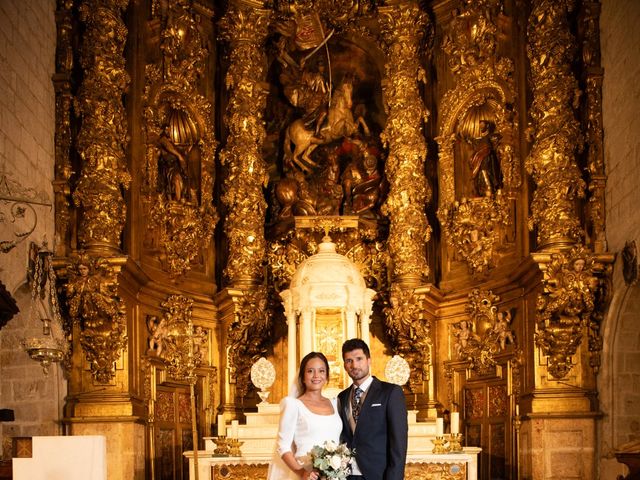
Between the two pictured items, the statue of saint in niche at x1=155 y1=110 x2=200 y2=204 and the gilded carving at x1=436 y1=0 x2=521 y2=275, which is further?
the statue of saint in niche at x1=155 y1=110 x2=200 y2=204

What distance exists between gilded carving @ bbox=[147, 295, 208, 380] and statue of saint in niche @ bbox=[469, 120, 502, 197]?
4592 mm

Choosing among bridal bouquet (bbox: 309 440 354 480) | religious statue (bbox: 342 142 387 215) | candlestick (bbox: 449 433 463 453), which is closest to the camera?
bridal bouquet (bbox: 309 440 354 480)

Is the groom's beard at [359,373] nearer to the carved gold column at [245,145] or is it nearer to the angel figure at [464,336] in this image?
the angel figure at [464,336]

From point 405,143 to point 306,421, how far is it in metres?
10.1

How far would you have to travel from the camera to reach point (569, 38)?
1430 centimetres

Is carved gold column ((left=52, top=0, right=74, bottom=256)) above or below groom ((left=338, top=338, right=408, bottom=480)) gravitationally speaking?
above

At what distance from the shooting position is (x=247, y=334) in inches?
627

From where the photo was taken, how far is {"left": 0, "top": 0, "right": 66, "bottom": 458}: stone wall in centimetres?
1234

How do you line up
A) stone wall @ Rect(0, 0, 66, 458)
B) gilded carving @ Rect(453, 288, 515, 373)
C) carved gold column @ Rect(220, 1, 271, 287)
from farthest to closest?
carved gold column @ Rect(220, 1, 271, 287)
gilded carving @ Rect(453, 288, 515, 373)
stone wall @ Rect(0, 0, 66, 458)

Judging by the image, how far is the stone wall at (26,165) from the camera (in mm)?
12344

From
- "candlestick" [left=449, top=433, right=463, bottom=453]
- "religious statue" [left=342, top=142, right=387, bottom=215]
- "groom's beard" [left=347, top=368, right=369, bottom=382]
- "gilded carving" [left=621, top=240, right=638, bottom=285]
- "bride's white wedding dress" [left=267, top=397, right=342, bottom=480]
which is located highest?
"religious statue" [left=342, top=142, right=387, bottom=215]

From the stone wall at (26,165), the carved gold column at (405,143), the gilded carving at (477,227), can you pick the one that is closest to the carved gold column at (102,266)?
the stone wall at (26,165)

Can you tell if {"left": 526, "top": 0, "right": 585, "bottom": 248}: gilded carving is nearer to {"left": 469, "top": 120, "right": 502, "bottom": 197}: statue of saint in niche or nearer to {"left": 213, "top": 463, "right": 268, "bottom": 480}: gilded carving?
{"left": 469, "top": 120, "right": 502, "bottom": 197}: statue of saint in niche

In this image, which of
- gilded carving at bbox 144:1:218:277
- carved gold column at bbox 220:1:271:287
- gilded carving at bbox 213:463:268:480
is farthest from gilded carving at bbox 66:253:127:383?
carved gold column at bbox 220:1:271:287
